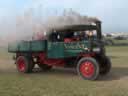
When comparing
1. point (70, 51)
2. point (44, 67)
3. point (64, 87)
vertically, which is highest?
point (70, 51)

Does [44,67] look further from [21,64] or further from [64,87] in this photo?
[64,87]

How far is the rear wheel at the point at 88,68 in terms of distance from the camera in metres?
13.1

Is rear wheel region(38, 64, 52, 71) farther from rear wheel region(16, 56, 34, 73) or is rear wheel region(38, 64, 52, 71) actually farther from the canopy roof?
the canopy roof

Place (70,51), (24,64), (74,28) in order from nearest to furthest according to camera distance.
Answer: (70,51)
(74,28)
(24,64)

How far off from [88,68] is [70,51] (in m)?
1.25

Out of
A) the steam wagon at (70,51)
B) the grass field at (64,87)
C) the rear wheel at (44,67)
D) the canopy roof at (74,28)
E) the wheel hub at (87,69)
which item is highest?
the canopy roof at (74,28)

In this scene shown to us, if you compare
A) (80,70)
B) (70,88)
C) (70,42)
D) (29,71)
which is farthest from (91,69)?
(29,71)

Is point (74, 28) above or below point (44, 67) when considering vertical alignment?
above

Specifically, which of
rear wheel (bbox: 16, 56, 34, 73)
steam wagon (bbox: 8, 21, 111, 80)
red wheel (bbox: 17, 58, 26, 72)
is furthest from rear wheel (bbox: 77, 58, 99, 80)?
red wheel (bbox: 17, 58, 26, 72)

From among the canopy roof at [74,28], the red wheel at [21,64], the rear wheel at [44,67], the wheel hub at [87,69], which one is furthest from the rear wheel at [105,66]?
→ the red wheel at [21,64]

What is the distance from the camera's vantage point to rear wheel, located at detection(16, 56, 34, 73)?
51.1ft

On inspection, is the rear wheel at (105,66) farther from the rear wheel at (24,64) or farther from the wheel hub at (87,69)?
the rear wheel at (24,64)

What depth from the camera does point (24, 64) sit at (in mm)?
15695

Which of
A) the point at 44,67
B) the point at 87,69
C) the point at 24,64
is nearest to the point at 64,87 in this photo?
the point at 87,69
